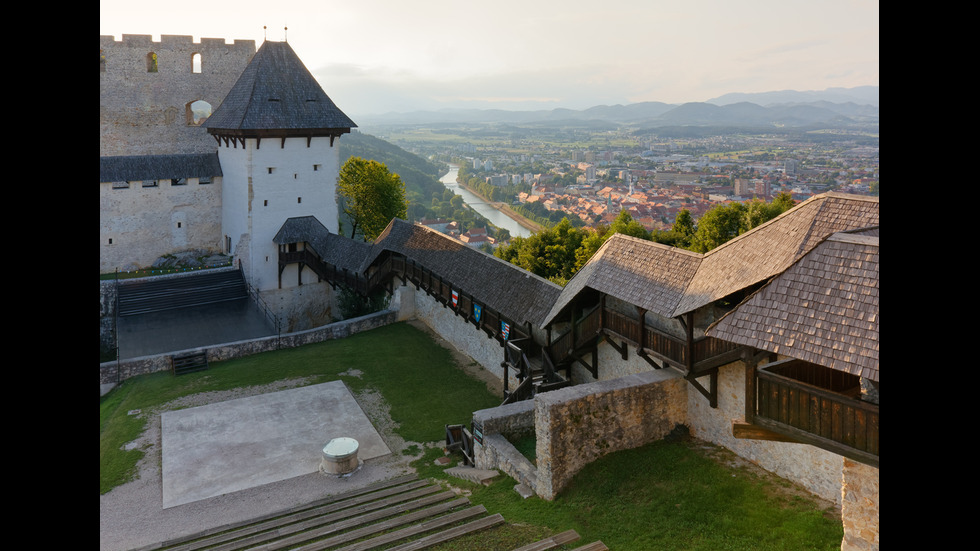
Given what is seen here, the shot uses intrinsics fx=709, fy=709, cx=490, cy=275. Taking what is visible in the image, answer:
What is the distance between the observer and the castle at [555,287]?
7246mm

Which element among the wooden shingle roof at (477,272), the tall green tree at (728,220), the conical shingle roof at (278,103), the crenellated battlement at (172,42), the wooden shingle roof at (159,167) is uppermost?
the crenellated battlement at (172,42)

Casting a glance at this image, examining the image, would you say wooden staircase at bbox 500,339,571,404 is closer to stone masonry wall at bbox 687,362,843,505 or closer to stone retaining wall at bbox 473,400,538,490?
stone retaining wall at bbox 473,400,538,490

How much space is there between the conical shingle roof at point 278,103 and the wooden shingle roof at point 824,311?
20.1 m

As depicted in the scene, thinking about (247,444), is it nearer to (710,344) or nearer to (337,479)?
(337,479)

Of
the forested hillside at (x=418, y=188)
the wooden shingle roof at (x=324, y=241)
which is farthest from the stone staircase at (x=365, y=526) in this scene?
the forested hillside at (x=418, y=188)

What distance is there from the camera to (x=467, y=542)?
29.1ft

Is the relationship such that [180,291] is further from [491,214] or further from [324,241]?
[491,214]

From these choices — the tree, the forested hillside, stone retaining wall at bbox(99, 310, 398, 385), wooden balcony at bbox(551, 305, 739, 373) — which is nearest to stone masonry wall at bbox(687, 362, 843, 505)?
wooden balcony at bbox(551, 305, 739, 373)

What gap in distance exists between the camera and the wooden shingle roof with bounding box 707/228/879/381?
22.4 ft

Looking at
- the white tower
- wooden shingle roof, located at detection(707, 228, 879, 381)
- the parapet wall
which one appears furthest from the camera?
the parapet wall

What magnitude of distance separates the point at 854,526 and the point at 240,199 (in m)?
22.8

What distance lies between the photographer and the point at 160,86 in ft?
92.8

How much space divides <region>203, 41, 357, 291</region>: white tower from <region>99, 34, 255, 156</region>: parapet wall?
3.70m

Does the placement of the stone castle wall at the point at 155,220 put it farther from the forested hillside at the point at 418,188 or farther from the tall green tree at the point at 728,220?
the forested hillside at the point at 418,188
